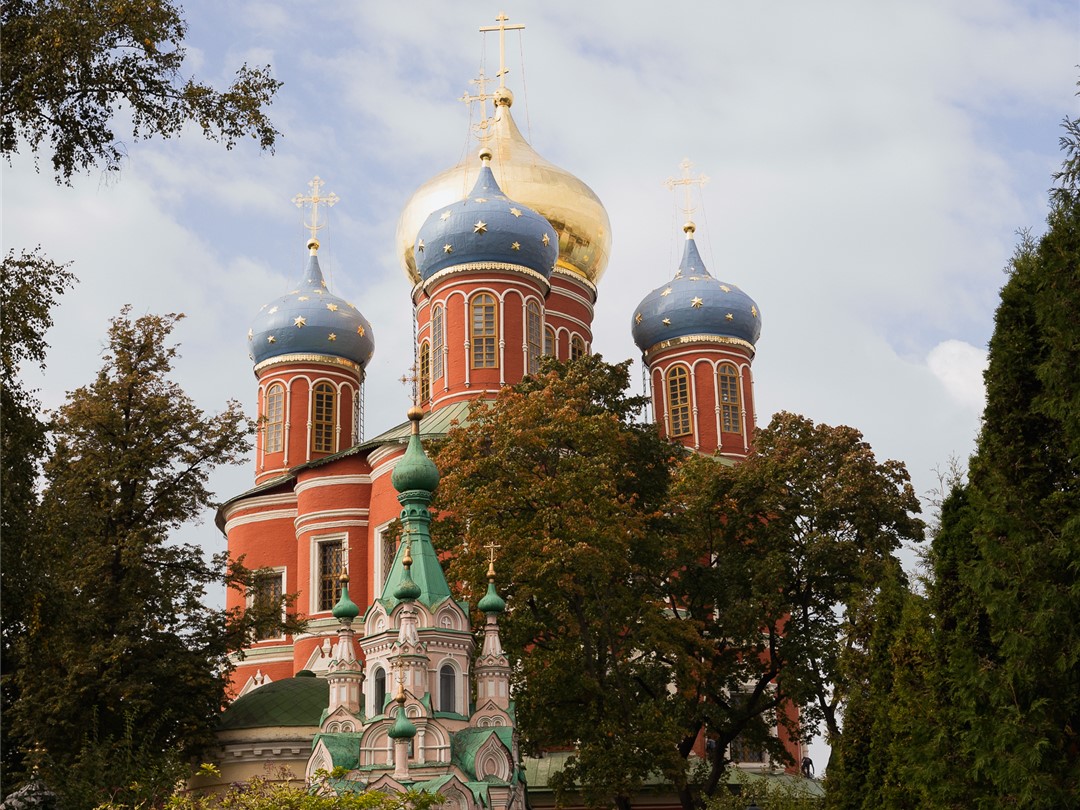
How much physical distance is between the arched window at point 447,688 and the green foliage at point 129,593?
3829 millimetres

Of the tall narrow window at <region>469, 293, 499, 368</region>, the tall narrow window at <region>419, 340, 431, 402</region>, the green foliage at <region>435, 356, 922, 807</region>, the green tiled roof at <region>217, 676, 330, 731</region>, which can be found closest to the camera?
the green foliage at <region>435, 356, 922, 807</region>

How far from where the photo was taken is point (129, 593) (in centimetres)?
2133

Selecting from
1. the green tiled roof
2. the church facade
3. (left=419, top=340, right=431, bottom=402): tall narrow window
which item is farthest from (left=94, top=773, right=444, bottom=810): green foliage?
(left=419, top=340, right=431, bottom=402): tall narrow window

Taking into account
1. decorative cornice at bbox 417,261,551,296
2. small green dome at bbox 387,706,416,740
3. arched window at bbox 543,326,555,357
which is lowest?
small green dome at bbox 387,706,416,740

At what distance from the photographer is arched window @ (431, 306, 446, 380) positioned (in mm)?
30016

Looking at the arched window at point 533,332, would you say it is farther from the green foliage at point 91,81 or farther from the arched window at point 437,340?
the green foliage at point 91,81

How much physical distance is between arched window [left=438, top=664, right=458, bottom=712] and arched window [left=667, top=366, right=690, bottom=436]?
19.4 metres

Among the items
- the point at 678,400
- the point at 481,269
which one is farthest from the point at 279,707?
the point at 678,400

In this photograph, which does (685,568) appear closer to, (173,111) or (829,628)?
(829,628)

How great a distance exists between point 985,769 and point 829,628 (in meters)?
13.9

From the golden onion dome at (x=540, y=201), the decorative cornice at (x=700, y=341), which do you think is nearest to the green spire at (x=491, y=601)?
the golden onion dome at (x=540, y=201)

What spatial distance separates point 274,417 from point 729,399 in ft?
38.4

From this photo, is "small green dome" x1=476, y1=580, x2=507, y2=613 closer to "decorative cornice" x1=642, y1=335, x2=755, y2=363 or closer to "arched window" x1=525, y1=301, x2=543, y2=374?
"arched window" x1=525, y1=301, x2=543, y2=374

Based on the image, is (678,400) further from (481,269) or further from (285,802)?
(285,802)
